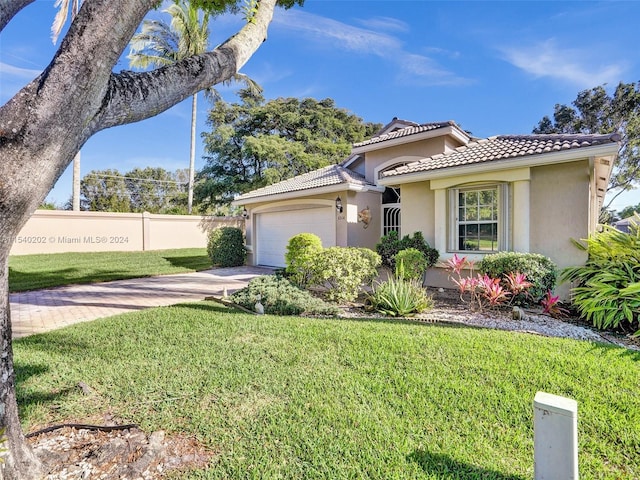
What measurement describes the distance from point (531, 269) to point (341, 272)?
4.56m

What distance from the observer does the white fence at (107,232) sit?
61.1 ft

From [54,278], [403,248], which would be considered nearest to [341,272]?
[403,248]

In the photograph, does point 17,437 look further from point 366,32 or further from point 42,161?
point 366,32

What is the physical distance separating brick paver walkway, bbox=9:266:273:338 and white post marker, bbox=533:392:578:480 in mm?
8344

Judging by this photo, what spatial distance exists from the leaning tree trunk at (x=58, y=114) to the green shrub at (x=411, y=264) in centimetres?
771

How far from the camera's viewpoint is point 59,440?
3148mm

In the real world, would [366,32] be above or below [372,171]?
above

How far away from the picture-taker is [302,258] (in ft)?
30.9

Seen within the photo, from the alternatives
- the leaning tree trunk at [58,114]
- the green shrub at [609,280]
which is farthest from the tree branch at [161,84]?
the green shrub at [609,280]

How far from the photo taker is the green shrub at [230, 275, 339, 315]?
7.61 m

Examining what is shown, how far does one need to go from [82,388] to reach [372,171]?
1351 cm

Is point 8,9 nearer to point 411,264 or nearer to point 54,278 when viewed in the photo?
point 411,264

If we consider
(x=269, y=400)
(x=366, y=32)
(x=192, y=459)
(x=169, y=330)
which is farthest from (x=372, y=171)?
(x=192, y=459)

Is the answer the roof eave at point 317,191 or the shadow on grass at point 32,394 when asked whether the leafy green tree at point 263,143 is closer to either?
the roof eave at point 317,191
